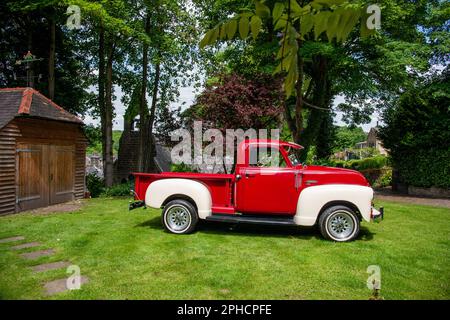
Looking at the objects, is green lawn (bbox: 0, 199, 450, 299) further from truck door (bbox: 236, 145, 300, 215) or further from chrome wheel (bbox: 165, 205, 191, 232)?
truck door (bbox: 236, 145, 300, 215)

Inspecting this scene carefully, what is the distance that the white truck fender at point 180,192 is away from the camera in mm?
7922

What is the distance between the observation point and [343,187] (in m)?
7.39

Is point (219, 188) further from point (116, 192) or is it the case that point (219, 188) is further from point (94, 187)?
point (94, 187)

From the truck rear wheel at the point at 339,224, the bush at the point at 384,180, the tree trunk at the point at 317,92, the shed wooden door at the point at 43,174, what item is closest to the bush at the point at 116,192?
the shed wooden door at the point at 43,174

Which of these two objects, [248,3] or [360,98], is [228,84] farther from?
[360,98]

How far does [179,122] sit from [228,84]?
725 centimetres

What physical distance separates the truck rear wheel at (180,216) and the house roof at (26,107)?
24.8 ft

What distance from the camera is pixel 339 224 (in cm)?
749

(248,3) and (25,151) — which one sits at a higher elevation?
(248,3)

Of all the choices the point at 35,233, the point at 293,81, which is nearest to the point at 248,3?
the point at 35,233

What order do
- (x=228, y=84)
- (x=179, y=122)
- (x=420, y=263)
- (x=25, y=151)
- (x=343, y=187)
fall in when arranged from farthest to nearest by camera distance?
(x=179, y=122)
(x=228, y=84)
(x=25, y=151)
(x=343, y=187)
(x=420, y=263)

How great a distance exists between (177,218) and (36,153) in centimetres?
802

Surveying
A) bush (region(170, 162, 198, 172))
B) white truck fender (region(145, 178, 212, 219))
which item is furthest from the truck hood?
bush (region(170, 162, 198, 172))

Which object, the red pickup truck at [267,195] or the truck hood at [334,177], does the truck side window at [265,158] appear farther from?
the truck hood at [334,177]
